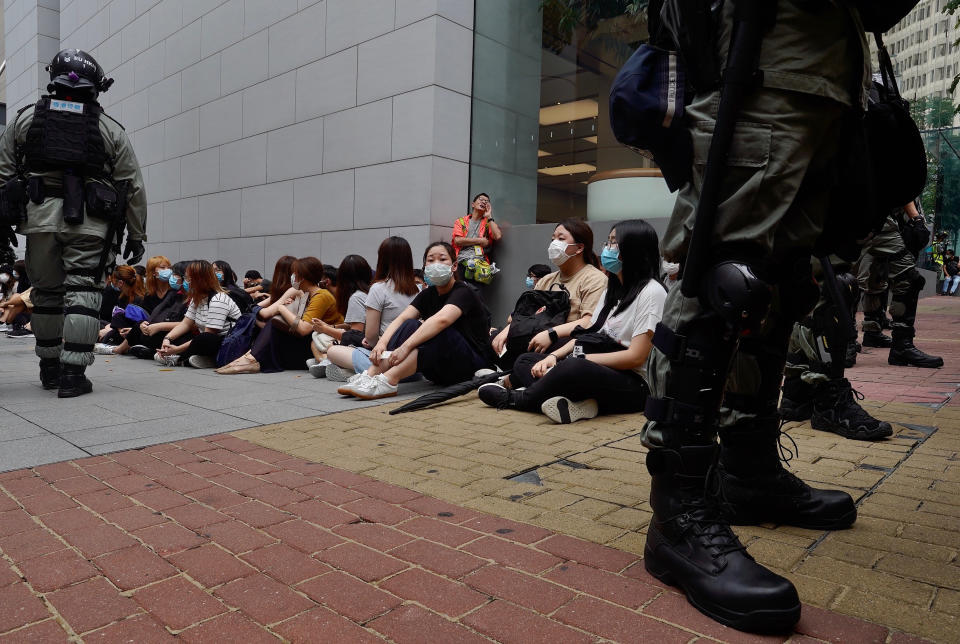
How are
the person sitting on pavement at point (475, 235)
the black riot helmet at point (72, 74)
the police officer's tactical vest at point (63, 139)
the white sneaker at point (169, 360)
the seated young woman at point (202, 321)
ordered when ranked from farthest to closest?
1. the person sitting on pavement at point (475, 235)
2. the white sneaker at point (169, 360)
3. the seated young woman at point (202, 321)
4. the black riot helmet at point (72, 74)
5. the police officer's tactical vest at point (63, 139)

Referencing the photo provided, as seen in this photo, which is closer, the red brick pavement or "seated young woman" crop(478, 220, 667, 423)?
the red brick pavement

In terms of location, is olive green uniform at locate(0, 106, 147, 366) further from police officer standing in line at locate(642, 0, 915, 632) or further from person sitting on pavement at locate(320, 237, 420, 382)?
police officer standing in line at locate(642, 0, 915, 632)

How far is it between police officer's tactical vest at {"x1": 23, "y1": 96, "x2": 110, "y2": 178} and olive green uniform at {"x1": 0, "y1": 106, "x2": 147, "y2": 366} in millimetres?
75

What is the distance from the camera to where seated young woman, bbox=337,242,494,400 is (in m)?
5.26

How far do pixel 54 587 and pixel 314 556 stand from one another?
2.32ft

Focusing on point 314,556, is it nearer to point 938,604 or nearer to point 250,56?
point 938,604

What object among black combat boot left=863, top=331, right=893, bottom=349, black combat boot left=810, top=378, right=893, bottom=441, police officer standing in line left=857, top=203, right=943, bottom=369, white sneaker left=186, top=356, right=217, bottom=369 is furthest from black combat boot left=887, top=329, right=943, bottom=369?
white sneaker left=186, top=356, right=217, bottom=369

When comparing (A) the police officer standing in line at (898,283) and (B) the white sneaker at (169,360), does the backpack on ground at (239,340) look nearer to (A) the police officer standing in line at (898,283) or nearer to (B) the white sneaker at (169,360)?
(B) the white sneaker at (169,360)

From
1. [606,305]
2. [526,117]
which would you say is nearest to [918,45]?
[526,117]

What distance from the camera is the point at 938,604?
67.1 inches

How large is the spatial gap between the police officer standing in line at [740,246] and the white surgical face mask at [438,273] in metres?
3.49

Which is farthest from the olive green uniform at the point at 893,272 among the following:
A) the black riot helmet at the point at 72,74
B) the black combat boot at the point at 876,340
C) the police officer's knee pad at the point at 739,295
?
the black riot helmet at the point at 72,74

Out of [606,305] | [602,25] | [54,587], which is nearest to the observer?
[54,587]

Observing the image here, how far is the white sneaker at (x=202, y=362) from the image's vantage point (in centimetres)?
720
